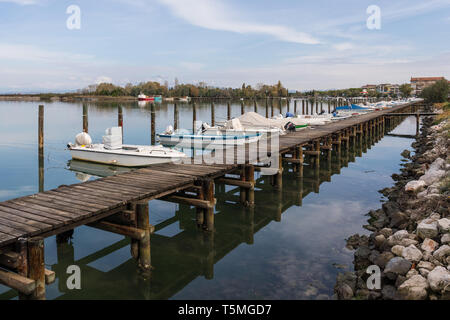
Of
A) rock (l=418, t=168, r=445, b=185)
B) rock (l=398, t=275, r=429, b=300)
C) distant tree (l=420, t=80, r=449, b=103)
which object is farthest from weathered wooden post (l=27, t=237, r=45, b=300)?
distant tree (l=420, t=80, r=449, b=103)

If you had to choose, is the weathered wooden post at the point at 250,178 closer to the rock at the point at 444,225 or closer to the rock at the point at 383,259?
the rock at the point at 383,259

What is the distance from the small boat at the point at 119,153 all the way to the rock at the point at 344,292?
12301mm

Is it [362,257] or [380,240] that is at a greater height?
[380,240]

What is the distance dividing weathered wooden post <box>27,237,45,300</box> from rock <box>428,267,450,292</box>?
6.52 m

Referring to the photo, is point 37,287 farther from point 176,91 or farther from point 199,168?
point 176,91

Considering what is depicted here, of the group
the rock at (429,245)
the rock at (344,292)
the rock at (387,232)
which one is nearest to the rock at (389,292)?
the rock at (344,292)

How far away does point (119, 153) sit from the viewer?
2002 cm

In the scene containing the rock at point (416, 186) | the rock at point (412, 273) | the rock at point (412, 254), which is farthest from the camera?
the rock at point (416, 186)

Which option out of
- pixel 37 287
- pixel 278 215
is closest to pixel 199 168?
pixel 278 215

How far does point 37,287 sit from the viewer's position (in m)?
5.87

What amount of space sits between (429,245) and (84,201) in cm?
728

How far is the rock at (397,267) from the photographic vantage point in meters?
7.37

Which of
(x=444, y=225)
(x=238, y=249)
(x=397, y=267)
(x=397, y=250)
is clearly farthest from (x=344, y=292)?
(x=238, y=249)

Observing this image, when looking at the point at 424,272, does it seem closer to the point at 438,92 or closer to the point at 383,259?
the point at 383,259
